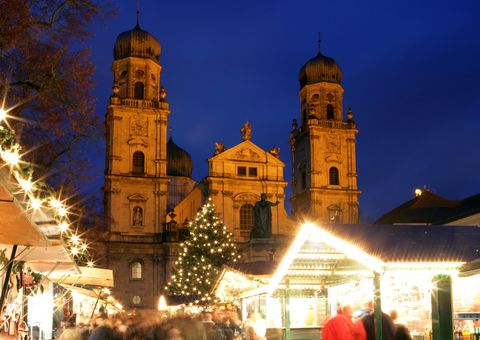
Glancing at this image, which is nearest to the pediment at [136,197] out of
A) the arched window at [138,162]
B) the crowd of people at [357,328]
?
the arched window at [138,162]

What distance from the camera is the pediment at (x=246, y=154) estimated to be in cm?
6512

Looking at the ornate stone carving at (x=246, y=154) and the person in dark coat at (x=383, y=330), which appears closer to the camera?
the person in dark coat at (x=383, y=330)

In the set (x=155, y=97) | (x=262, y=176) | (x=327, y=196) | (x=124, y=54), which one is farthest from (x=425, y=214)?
(x=124, y=54)

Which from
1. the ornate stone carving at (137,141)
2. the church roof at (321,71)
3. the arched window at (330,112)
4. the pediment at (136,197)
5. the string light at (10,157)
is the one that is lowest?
the string light at (10,157)

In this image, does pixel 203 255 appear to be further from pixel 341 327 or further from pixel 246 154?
pixel 341 327

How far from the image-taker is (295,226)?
67062mm

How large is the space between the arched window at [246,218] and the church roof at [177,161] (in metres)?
19.0

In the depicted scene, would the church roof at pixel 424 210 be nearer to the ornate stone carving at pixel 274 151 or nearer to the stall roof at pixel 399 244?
the ornate stone carving at pixel 274 151

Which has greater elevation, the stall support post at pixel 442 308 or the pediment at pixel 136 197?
the pediment at pixel 136 197

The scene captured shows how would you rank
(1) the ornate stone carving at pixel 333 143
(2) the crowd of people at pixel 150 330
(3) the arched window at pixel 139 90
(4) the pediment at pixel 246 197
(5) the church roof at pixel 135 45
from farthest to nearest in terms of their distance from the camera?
(1) the ornate stone carving at pixel 333 143 < (5) the church roof at pixel 135 45 < (3) the arched window at pixel 139 90 < (4) the pediment at pixel 246 197 < (2) the crowd of people at pixel 150 330

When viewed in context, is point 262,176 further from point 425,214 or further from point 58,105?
point 58,105

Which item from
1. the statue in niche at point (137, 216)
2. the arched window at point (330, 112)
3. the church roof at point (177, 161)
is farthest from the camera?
the church roof at point (177, 161)

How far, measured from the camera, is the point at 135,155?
212ft

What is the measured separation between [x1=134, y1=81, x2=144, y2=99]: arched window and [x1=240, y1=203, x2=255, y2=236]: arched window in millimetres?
13397
